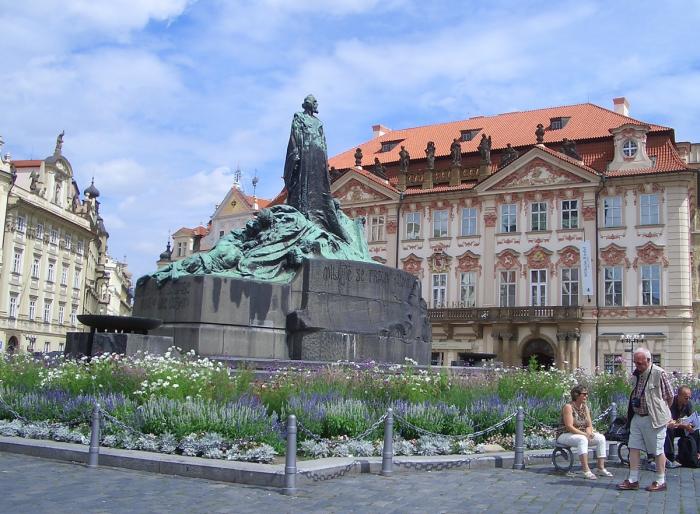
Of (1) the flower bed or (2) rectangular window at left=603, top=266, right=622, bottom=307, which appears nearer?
(1) the flower bed

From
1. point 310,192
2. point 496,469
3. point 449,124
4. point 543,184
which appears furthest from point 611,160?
point 496,469

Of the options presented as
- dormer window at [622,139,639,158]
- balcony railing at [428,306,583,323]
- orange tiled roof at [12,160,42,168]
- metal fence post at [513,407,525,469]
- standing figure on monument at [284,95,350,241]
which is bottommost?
metal fence post at [513,407,525,469]

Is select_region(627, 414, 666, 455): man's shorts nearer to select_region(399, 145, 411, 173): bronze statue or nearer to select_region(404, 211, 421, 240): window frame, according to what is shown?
select_region(404, 211, 421, 240): window frame

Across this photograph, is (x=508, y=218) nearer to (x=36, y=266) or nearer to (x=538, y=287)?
(x=538, y=287)

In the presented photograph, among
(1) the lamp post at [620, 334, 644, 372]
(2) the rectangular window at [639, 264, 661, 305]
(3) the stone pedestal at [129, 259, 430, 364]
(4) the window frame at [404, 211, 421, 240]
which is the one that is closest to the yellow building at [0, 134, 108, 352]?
(4) the window frame at [404, 211, 421, 240]

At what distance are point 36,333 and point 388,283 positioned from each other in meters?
42.8

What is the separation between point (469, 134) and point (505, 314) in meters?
12.4

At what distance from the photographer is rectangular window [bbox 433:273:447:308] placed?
135 feet

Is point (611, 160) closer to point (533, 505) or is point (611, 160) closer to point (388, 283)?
point (388, 283)

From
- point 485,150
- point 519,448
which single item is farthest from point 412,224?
point 519,448

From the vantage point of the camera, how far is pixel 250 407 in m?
9.19

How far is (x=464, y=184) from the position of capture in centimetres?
4194

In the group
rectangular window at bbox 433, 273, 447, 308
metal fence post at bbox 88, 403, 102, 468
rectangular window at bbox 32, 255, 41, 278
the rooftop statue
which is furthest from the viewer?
rectangular window at bbox 32, 255, 41, 278

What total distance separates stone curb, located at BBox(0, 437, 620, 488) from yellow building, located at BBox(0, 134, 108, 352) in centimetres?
3929
